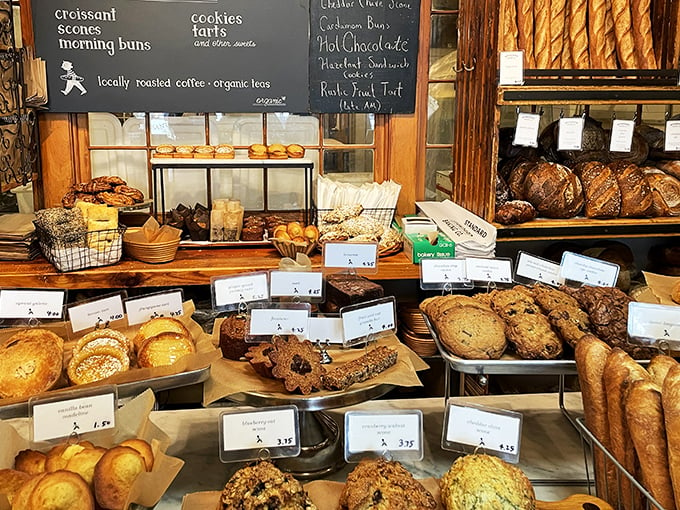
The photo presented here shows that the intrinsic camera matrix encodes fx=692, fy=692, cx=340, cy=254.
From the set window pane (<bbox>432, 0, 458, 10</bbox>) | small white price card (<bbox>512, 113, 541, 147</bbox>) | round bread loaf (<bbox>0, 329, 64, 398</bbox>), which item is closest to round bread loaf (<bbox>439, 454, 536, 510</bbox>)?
round bread loaf (<bbox>0, 329, 64, 398</bbox>)

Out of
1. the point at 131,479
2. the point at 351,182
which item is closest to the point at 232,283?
the point at 131,479

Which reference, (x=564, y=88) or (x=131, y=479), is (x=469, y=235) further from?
(x=131, y=479)

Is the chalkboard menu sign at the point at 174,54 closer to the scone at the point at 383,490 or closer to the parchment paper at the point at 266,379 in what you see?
the parchment paper at the point at 266,379

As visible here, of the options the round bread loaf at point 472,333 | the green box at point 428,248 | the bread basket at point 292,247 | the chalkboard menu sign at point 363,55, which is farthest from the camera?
the chalkboard menu sign at point 363,55

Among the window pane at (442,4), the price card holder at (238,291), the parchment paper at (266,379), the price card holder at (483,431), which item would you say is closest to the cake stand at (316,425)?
the parchment paper at (266,379)

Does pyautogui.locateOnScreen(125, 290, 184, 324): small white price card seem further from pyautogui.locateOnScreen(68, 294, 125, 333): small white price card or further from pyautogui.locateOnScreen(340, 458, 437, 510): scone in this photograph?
pyautogui.locateOnScreen(340, 458, 437, 510): scone

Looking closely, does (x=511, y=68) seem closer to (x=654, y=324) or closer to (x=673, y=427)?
(x=654, y=324)

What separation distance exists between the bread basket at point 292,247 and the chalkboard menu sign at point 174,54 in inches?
30.2

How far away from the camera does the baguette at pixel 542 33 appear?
294cm

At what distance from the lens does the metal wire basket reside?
2768 millimetres

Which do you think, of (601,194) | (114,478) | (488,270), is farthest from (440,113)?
(114,478)

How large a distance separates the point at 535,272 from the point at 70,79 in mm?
2379

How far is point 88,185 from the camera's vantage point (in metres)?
3.14

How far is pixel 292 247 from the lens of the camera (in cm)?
304
